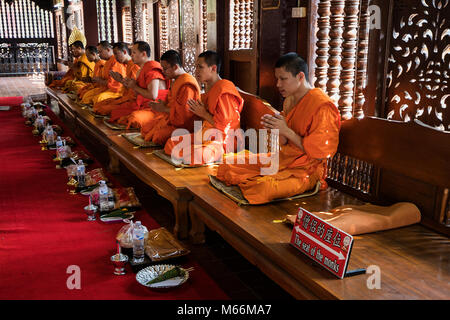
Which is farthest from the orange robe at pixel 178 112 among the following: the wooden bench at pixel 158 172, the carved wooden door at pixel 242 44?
the carved wooden door at pixel 242 44

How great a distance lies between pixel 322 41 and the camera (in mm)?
3582

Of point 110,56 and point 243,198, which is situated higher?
point 110,56

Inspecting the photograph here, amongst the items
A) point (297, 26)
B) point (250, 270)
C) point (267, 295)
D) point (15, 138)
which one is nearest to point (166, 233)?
point (250, 270)

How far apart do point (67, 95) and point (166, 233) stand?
20.4 feet

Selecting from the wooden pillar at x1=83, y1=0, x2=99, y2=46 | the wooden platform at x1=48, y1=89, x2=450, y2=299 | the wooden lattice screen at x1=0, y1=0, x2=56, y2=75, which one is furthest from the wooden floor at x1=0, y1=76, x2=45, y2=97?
the wooden platform at x1=48, y1=89, x2=450, y2=299

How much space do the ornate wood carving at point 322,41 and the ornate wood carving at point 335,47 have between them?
108 millimetres

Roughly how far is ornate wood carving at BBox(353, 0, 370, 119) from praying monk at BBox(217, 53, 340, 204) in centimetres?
32

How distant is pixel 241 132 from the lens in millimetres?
4035

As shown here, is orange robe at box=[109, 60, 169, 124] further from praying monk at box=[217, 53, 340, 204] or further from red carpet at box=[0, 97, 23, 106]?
red carpet at box=[0, 97, 23, 106]

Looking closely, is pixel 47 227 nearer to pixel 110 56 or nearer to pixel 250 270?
pixel 250 270

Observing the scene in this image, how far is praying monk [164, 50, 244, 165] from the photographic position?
386cm

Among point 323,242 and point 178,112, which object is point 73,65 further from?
point 323,242

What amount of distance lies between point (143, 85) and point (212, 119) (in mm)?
1970

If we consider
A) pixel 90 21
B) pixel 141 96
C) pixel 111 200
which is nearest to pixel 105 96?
pixel 141 96
